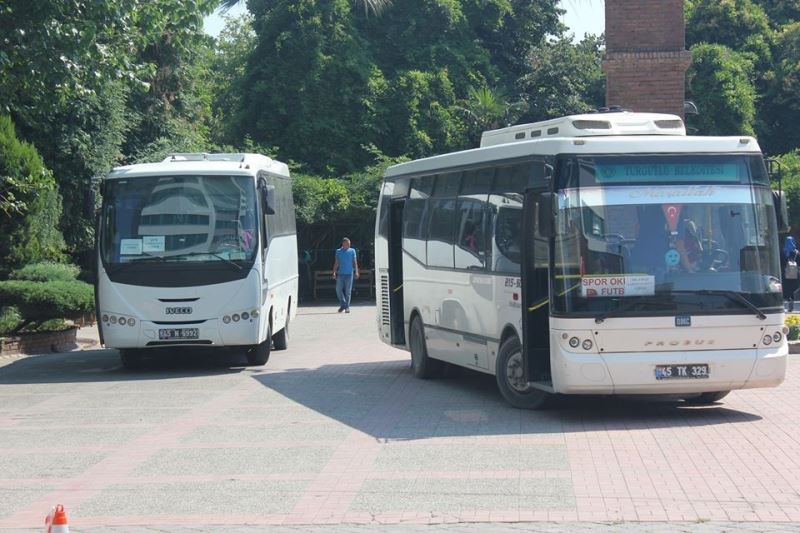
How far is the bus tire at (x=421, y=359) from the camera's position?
55.1 ft

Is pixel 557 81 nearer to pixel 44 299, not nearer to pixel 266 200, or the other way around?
pixel 44 299

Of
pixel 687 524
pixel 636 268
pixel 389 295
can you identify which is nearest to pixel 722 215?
pixel 636 268

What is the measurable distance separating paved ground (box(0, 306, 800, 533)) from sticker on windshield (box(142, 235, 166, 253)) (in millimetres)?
2073

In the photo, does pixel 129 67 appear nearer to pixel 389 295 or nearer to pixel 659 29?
pixel 389 295

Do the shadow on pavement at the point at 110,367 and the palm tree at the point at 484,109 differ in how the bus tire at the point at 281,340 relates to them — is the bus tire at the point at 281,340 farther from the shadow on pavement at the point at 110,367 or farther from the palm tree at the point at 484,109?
the palm tree at the point at 484,109

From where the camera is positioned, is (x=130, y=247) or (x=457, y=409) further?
(x=130, y=247)

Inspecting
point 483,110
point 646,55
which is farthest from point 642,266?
point 483,110

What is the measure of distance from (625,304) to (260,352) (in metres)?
8.36

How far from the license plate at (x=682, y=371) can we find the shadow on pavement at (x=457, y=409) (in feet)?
1.62

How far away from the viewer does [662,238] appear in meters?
12.3

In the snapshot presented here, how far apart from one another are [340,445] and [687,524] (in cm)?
414

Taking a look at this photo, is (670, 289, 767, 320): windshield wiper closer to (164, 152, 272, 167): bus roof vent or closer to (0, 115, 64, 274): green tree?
(164, 152, 272, 167): bus roof vent

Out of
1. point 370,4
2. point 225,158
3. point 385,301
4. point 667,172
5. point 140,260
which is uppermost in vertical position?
point 370,4

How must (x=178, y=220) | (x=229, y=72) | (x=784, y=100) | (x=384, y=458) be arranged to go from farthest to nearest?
(x=229, y=72) → (x=784, y=100) → (x=178, y=220) → (x=384, y=458)
